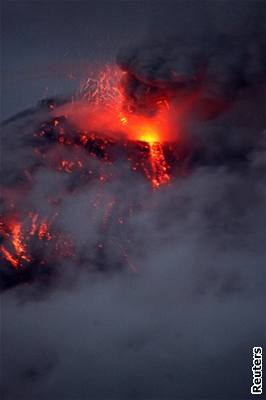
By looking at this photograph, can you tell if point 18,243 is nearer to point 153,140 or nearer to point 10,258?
point 10,258

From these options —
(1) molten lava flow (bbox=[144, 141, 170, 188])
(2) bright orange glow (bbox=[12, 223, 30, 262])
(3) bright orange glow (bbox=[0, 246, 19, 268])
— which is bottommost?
(3) bright orange glow (bbox=[0, 246, 19, 268])

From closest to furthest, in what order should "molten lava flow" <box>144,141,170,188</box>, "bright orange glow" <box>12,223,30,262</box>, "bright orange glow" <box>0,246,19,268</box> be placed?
1. "bright orange glow" <box>0,246,19,268</box>
2. "bright orange glow" <box>12,223,30,262</box>
3. "molten lava flow" <box>144,141,170,188</box>

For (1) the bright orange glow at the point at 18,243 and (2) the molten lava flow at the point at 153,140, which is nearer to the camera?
(1) the bright orange glow at the point at 18,243

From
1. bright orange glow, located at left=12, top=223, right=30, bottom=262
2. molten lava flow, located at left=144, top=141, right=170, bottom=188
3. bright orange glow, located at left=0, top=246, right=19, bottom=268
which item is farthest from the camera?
molten lava flow, located at left=144, top=141, right=170, bottom=188

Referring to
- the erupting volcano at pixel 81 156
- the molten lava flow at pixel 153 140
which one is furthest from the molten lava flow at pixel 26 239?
the molten lava flow at pixel 153 140

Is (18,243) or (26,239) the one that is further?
(26,239)

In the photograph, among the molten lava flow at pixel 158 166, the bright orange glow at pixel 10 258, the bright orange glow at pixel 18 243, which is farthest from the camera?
the molten lava flow at pixel 158 166

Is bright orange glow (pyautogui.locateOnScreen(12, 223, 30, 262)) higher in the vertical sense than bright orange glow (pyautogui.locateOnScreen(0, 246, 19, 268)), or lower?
higher

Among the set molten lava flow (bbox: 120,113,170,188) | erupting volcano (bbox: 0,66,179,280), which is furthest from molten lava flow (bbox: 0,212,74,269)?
molten lava flow (bbox: 120,113,170,188)

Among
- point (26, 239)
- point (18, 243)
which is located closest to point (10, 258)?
point (18, 243)

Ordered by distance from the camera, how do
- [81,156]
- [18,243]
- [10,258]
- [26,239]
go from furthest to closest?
[81,156], [26,239], [18,243], [10,258]

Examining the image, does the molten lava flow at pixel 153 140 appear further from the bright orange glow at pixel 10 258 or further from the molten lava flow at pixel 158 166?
the bright orange glow at pixel 10 258

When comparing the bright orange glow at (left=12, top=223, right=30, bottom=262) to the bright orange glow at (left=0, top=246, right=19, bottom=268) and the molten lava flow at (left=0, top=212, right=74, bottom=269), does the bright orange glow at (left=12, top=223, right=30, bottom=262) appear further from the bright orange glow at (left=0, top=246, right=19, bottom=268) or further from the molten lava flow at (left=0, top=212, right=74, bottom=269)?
the bright orange glow at (left=0, top=246, right=19, bottom=268)
